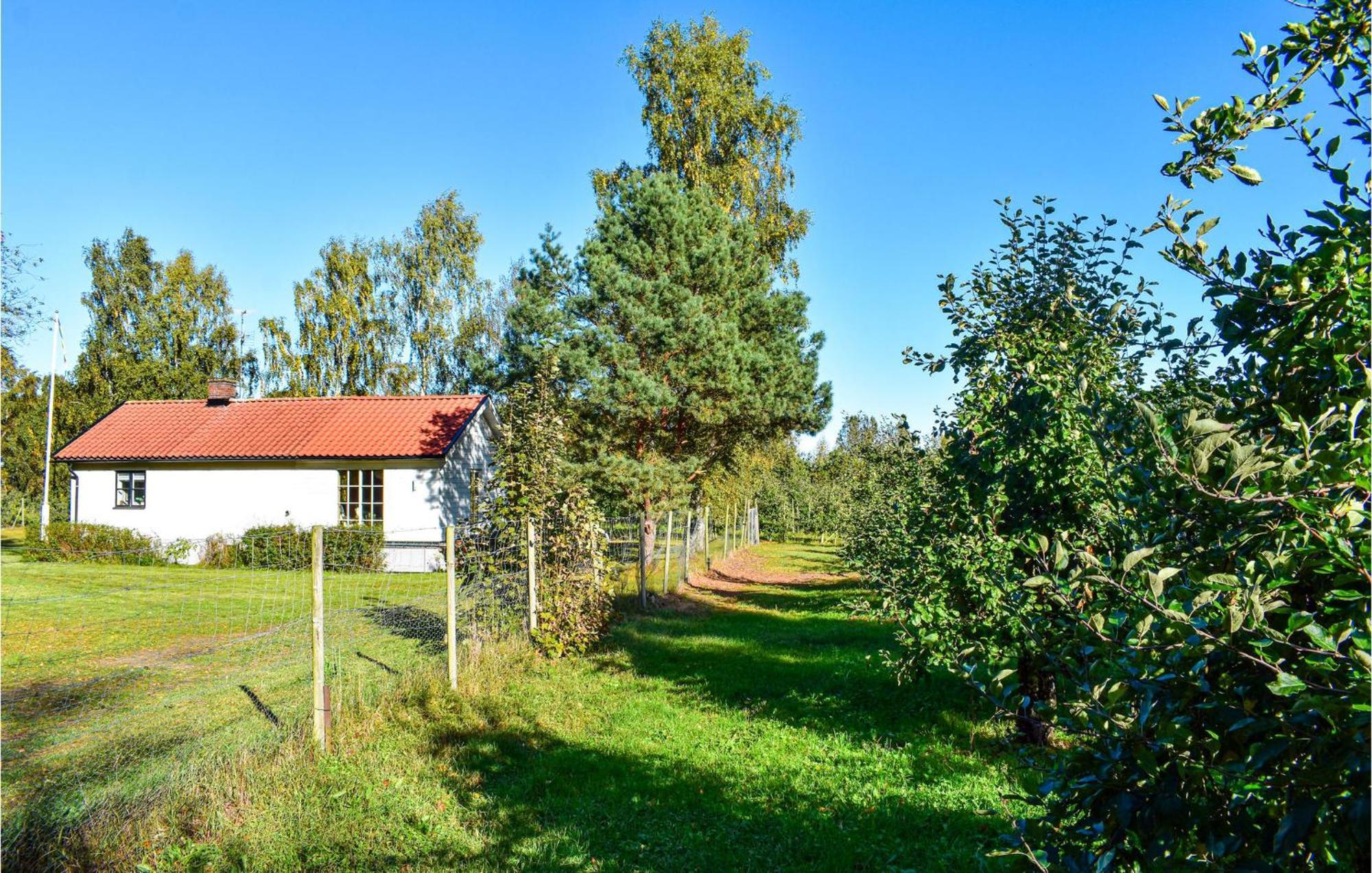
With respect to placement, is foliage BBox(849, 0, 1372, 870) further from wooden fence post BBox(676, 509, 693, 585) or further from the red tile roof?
the red tile roof

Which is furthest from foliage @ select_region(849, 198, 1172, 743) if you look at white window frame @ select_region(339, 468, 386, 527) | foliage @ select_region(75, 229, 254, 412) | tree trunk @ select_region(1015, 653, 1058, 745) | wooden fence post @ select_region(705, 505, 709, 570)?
foliage @ select_region(75, 229, 254, 412)

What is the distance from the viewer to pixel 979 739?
6.83 meters

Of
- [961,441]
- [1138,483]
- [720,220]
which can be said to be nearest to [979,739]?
[961,441]

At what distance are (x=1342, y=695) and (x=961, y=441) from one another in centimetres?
473

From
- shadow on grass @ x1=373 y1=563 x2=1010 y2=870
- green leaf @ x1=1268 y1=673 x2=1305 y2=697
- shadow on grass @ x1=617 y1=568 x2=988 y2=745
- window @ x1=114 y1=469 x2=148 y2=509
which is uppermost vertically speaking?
window @ x1=114 y1=469 x2=148 y2=509

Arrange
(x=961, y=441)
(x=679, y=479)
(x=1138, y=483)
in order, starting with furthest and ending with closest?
(x=679, y=479)
(x=961, y=441)
(x=1138, y=483)

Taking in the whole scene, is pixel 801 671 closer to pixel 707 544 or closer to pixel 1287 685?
pixel 1287 685

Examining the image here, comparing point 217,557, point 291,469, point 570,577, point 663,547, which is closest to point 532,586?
point 570,577

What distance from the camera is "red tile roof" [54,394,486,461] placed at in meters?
22.3

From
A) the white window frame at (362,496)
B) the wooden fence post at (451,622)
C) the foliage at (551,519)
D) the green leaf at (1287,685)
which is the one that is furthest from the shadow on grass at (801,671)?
the white window frame at (362,496)

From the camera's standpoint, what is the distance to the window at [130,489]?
23062 mm

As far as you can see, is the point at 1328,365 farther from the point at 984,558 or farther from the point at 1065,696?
the point at 984,558

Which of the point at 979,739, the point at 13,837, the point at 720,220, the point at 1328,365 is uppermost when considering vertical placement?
the point at 720,220

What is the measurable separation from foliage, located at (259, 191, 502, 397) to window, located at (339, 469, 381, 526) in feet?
44.0
